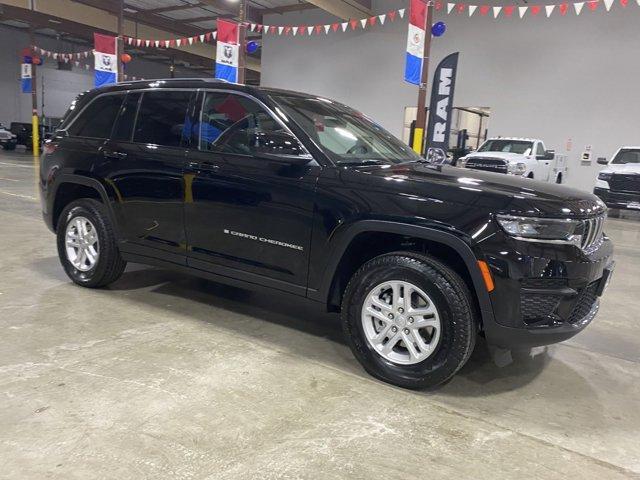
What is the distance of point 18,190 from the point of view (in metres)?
10.5

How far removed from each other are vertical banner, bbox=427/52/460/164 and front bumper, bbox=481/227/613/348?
11022mm

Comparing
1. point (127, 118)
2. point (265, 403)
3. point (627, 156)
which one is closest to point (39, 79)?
point (627, 156)

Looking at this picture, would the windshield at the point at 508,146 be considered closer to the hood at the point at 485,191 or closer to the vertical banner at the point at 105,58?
the hood at the point at 485,191

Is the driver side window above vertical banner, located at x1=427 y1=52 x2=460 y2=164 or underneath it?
underneath

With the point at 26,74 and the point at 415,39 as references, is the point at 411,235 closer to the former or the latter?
the point at 415,39

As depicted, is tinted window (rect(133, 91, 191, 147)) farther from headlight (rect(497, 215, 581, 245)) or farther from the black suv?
headlight (rect(497, 215, 581, 245))

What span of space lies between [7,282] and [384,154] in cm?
343

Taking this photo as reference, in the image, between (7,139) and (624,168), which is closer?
(624,168)

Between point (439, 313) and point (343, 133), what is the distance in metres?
1.50

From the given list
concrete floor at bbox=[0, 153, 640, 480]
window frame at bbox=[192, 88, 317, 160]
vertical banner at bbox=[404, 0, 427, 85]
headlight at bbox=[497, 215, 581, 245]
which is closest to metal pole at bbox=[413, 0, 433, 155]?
vertical banner at bbox=[404, 0, 427, 85]

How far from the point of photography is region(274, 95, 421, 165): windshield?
3.30 m

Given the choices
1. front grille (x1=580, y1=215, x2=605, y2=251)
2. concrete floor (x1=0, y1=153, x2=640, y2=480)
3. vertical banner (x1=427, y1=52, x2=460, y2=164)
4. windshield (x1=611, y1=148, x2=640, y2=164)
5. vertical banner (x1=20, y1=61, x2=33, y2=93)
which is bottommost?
→ concrete floor (x1=0, y1=153, x2=640, y2=480)

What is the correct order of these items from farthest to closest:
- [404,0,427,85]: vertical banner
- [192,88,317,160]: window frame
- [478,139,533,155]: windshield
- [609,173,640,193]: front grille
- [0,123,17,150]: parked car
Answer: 1. [0,123,17,150]: parked car
2. [478,139,533,155]: windshield
3. [609,173,640,193]: front grille
4. [404,0,427,85]: vertical banner
5. [192,88,317,160]: window frame

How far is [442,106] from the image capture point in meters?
13.8
